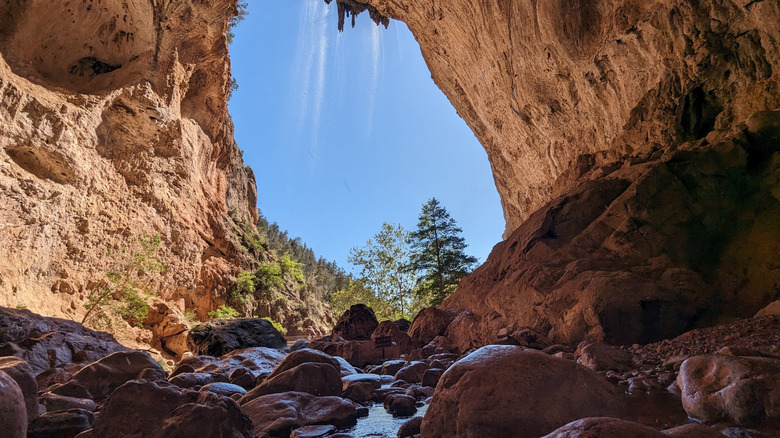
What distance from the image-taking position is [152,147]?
16.4 m

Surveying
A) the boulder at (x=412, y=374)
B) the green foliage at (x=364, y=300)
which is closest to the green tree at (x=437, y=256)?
the green foliage at (x=364, y=300)

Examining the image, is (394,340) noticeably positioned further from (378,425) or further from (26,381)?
(26,381)

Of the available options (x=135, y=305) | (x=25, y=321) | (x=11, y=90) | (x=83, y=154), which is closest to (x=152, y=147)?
(x=83, y=154)

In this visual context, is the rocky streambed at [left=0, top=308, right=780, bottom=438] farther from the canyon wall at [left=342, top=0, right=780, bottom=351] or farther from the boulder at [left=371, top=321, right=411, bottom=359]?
the boulder at [left=371, top=321, right=411, bottom=359]

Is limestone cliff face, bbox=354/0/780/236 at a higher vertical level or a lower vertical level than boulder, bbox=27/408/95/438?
higher

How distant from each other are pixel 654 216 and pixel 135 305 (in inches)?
571

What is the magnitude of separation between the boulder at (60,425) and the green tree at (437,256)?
20.8 meters

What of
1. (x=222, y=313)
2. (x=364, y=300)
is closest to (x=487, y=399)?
(x=222, y=313)

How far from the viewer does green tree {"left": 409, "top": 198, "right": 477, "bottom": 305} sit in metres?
24.0

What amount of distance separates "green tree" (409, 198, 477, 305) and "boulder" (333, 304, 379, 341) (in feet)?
34.1

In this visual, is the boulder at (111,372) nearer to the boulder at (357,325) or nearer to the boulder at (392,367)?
the boulder at (392,367)

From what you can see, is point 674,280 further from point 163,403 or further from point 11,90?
point 11,90

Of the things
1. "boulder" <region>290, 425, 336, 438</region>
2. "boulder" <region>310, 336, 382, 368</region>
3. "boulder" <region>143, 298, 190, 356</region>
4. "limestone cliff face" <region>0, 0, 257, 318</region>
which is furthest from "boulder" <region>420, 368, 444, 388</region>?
"boulder" <region>143, 298, 190, 356</region>

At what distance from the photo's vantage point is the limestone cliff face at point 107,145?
10.8 m
